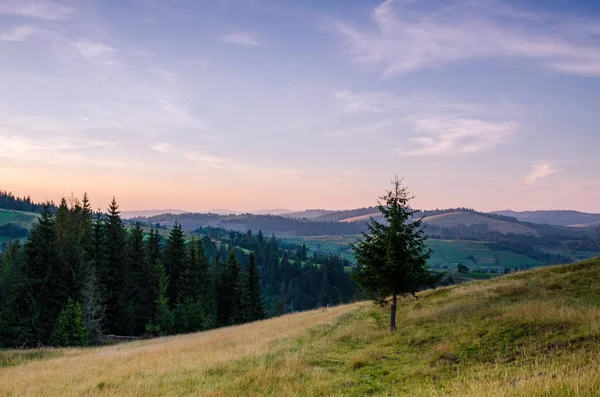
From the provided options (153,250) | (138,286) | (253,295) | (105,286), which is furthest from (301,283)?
(105,286)

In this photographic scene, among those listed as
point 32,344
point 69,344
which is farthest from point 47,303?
point 69,344

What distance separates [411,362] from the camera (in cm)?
1320

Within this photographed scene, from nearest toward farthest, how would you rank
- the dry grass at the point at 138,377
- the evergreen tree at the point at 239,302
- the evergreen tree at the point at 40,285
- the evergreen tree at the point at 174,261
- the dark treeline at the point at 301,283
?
1. the dry grass at the point at 138,377
2. the evergreen tree at the point at 40,285
3. the evergreen tree at the point at 174,261
4. the evergreen tree at the point at 239,302
5. the dark treeline at the point at 301,283

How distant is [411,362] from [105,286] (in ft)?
147

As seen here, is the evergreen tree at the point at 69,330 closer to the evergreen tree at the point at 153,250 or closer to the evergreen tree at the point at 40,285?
the evergreen tree at the point at 40,285

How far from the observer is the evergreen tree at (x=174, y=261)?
60.1 meters

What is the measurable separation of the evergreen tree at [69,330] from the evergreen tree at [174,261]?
20.9 m

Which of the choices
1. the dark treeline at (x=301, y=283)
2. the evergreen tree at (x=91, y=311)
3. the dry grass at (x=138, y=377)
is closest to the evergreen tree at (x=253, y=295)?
the evergreen tree at (x=91, y=311)

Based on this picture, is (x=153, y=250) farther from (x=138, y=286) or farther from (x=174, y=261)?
(x=138, y=286)

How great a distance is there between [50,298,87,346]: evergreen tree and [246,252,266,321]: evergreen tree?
28922 millimetres

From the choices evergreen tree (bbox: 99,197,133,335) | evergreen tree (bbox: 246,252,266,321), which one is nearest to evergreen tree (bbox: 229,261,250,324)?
evergreen tree (bbox: 246,252,266,321)

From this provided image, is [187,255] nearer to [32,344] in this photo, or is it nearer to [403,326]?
[32,344]

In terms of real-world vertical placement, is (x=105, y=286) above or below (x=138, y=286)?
above

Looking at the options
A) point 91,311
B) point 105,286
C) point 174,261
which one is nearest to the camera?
point 91,311
